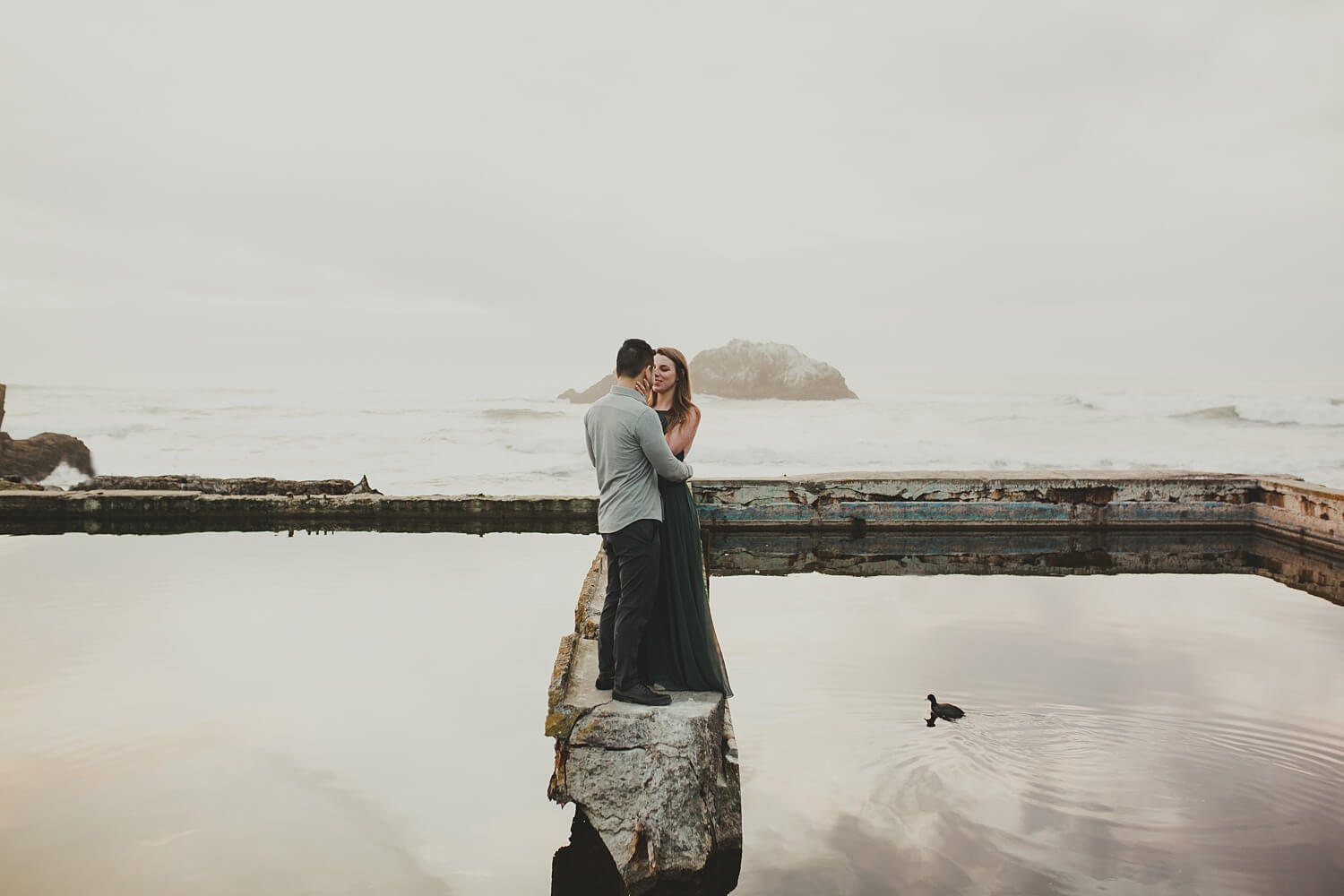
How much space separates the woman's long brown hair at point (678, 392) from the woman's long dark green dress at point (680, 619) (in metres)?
0.40

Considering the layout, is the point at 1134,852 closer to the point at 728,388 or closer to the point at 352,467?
the point at 352,467

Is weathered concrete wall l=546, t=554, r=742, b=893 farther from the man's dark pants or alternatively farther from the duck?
the duck

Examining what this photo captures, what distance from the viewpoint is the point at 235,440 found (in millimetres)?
29266

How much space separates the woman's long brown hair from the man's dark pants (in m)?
0.61

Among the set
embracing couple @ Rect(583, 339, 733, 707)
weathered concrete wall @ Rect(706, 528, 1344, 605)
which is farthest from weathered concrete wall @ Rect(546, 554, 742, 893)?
weathered concrete wall @ Rect(706, 528, 1344, 605)

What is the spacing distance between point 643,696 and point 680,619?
1.12 ft

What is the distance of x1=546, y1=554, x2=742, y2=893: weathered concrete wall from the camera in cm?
262

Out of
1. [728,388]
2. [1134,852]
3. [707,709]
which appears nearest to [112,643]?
[707,709]

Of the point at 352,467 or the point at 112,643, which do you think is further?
the point at 352,467

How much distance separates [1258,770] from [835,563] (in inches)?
169

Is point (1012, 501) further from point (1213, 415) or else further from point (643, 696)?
point (1213, 415)

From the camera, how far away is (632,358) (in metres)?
2.92

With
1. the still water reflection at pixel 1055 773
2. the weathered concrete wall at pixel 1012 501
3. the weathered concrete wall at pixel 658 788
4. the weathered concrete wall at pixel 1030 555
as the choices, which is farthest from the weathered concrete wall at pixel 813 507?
the weathered concrete wall at pixel 658 788

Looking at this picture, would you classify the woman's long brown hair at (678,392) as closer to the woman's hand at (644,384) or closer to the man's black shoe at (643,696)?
the woman's hand at (644,384)
